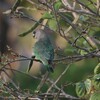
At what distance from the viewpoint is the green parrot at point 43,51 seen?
2.68m

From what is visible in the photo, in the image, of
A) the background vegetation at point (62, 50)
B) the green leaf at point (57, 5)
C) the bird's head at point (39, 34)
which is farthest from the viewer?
the bird's head at point (39, 34)

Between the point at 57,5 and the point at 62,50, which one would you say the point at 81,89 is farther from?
the point at 57,5

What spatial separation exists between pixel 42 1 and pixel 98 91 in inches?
23.8

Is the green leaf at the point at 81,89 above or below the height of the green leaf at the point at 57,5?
below

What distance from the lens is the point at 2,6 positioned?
9.36 meters

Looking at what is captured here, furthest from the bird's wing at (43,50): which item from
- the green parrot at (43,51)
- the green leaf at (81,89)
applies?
the green leaf at (81,89)

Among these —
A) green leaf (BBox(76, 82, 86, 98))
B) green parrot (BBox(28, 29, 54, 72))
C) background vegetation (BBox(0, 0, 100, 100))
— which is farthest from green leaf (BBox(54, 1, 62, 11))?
green leaf (BBox(76, 82, 86, 98))

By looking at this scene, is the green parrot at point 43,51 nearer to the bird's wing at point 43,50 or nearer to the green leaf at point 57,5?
the bird's wing at point 43,50

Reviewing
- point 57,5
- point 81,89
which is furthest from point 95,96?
point 57,5

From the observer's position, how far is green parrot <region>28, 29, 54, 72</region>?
2676 millimetres

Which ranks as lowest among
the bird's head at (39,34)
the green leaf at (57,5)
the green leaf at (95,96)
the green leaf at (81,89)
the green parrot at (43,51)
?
the green leaf at (95,96)

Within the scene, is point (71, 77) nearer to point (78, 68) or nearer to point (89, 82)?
point (78, 68)

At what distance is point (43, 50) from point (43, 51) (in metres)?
0.01

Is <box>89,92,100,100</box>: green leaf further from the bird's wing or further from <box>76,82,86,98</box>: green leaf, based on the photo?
the bird's wing
